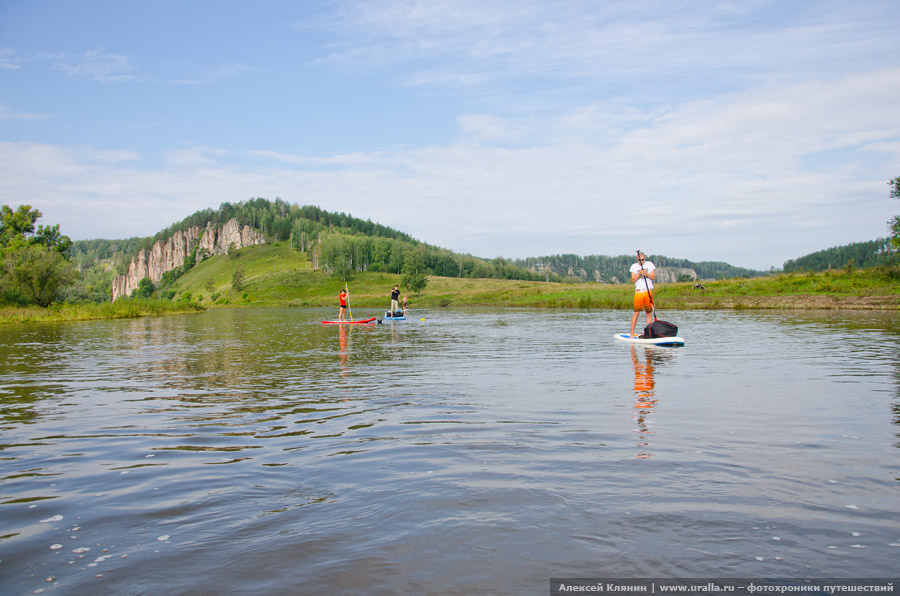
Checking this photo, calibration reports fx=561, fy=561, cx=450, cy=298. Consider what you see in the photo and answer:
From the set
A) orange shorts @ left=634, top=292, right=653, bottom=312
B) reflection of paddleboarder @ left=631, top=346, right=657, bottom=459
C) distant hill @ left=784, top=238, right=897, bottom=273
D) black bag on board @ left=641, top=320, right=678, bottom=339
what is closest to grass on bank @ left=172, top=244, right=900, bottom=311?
orange shorts @ left=634, top=292, right=653, bottom=312

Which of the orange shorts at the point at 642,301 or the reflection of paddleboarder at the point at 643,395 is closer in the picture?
the reflection of paddleboarder at the point at 643,395

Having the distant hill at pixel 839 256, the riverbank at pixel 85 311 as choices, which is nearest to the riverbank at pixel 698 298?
the riverbank at pixel 85 311

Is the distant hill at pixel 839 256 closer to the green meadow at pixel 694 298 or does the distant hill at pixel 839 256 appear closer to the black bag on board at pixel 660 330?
the green meadow at pixel 694 298

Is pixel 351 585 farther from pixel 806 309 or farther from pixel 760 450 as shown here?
pixel 806 309

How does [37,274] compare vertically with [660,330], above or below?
above

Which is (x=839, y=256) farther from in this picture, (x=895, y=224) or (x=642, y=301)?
(x=642, y=301)

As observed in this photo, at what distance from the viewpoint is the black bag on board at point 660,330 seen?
2202 cm

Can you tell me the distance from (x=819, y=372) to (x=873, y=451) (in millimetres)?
8411

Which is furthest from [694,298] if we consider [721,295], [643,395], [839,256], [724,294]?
[839,256]

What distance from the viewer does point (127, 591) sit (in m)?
4.21

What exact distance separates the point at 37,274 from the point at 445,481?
7125 cm

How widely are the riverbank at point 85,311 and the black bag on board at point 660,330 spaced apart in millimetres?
58114

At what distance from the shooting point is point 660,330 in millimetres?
22156

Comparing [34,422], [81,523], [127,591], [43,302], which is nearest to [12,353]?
[34,422]
